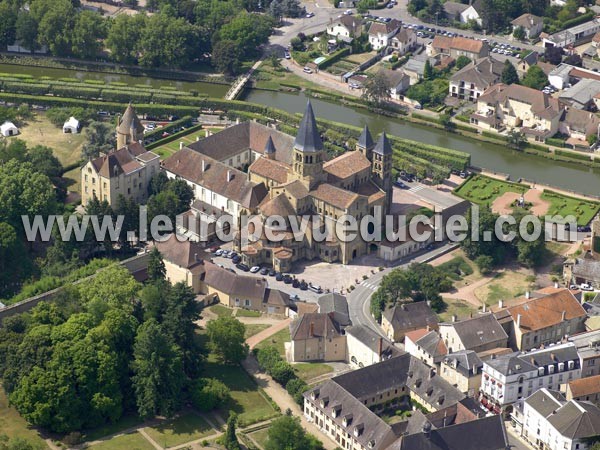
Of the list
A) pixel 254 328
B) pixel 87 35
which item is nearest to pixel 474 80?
pixel 87 35

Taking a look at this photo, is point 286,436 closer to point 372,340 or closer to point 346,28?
point 372,340

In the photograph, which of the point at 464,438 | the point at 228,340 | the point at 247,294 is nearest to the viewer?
the point at 464,438

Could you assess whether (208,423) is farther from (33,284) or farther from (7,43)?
(7,43)

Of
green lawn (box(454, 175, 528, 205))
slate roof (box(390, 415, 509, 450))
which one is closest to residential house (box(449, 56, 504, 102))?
green lawn (box(454, 175, 528, 205))

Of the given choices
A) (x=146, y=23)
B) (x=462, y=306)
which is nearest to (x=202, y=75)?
(x=146, y=23)

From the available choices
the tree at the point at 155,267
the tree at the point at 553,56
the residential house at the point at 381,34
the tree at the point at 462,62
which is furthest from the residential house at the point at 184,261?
the tree at the point at 553,56
